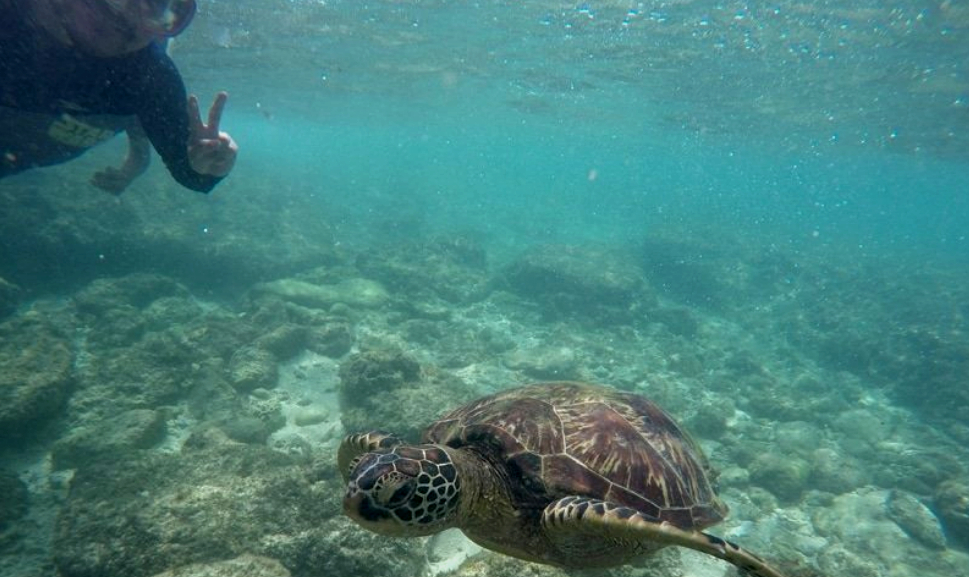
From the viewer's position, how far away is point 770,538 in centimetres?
739

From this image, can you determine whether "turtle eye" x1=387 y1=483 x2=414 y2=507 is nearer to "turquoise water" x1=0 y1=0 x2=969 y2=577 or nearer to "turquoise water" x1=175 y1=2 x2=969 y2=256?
"turquoise water" x1=0 y1=0 x2=969 y2=577

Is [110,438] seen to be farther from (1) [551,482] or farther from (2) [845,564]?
(2) [845,564]

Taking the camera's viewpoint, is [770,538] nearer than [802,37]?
Yes

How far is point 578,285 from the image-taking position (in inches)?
703

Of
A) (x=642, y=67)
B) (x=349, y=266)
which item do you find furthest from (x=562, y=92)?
(x=349, y=266)

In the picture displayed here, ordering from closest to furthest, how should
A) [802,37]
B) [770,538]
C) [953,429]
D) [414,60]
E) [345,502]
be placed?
[345,502] < [770,538] < [953,429] < [802,37] < [414,60]

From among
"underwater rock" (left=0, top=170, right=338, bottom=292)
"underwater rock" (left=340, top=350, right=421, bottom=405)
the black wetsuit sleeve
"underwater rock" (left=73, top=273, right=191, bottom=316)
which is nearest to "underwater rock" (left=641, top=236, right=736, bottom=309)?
"underwater rock" (left=0, top=170, right=338, bottom=292)

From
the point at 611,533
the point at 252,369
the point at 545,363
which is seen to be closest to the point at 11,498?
the point at 252,369

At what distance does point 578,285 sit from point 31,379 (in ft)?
48.7

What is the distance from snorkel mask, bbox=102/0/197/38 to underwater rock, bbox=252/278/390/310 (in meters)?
10.9

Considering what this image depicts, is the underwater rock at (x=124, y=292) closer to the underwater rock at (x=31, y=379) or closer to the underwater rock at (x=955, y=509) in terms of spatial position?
the underwater rock at (x=31, y=379)

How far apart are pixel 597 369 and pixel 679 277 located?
429 inches

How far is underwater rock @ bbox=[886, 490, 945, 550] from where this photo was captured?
779 centimetres

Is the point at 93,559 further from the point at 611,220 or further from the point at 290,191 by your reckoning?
the point at 611,220
